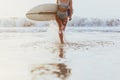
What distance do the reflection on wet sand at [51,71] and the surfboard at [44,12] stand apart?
3.97m

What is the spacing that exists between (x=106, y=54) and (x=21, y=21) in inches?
523

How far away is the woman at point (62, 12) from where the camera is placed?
9836 mm

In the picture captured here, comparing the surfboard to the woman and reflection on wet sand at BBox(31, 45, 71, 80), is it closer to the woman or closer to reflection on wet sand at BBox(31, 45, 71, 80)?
the woman

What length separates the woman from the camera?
9.84 metres

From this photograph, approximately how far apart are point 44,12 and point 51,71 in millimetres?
4955

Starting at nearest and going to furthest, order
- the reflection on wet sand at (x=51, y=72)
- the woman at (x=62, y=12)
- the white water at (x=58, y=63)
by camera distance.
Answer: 1. the reflection on wet sand at (x=51, y=72)
2. the white water at (x=58, y=63)
3. the woman at (x=62, y=12)

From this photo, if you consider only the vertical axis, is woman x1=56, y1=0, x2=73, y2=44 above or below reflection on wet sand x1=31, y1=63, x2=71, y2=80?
below

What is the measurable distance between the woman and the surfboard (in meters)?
0.21

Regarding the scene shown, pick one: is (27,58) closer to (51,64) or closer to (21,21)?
(51,64)

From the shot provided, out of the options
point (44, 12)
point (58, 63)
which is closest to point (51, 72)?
point (58, 63)

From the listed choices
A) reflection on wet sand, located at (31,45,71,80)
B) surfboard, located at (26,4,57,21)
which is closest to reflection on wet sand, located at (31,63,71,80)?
reflection on wet sand, located at (31,45,71,80)

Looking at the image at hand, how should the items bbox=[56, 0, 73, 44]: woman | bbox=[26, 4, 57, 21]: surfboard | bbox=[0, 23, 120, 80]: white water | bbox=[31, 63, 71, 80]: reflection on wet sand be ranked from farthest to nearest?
bbox=[26, 4, 57, 21]: surfboard, bbox=[56, 0, 73, 44]: woman, bbox=[0, 23, 120, 80]: white water, bbox=[31, 63, 71, 80]: reflection on wet sand

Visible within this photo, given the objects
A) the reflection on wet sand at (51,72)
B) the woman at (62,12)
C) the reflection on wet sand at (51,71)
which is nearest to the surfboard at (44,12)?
the woman at (62,12)

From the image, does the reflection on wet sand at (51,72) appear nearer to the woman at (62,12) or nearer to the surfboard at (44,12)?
the woman at (62,12)
